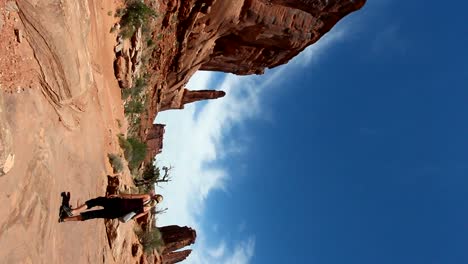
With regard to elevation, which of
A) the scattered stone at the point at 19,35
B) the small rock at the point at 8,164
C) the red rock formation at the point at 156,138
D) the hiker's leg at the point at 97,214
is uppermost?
the red rock formation at the point at 156,138

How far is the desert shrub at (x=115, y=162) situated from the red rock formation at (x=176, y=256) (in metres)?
14.1

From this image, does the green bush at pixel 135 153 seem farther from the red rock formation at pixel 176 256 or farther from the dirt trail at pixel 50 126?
the red rock formation at pixel 176 256

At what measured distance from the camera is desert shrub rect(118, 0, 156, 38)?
1755 centimetres

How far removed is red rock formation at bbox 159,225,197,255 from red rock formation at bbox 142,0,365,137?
7.21 meters

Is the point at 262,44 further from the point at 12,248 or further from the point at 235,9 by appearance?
the point at 12,248

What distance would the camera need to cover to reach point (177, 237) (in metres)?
28.0

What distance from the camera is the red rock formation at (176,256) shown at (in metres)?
29.7

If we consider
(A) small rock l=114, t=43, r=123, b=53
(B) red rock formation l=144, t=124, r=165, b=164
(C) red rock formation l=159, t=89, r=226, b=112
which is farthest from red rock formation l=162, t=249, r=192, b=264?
(A) small rock l=114, t=43, r=123, b=53

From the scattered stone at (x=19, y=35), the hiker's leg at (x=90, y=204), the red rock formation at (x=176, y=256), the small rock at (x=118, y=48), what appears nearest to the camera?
the scattered stone at (x=19, y=35)

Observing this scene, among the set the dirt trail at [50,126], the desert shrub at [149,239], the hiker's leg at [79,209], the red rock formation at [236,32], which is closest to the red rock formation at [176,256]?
the desert shrub at [149,239]

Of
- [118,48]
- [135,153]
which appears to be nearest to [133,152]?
[135,153]

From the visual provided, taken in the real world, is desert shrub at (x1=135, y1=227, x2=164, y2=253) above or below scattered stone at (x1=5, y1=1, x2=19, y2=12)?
below

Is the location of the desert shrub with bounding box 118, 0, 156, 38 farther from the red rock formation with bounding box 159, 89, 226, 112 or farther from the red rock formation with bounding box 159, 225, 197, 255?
the red rock formation with bounding box 159, 225, 197, 255

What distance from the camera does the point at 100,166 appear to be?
14.4 metres
